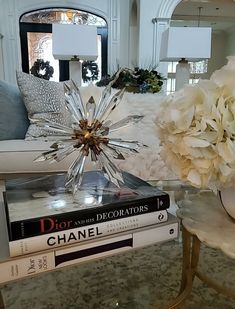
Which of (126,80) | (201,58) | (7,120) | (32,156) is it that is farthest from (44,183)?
(201,58)

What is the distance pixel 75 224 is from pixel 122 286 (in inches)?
21.8

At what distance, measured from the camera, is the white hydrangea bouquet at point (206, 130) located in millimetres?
565

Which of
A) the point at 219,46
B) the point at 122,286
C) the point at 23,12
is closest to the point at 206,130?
the point at 122,286

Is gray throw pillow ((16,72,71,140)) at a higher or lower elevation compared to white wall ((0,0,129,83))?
lower

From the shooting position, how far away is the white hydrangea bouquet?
57 cm

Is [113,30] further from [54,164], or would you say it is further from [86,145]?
[86,145]

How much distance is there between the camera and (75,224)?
592mm

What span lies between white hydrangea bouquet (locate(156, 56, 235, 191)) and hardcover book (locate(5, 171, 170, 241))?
0.39 ft

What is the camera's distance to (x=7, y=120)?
1.70m

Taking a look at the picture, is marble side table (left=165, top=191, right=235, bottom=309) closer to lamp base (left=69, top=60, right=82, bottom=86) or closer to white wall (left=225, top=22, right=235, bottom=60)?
lamp base (left=69, top=60, right=82, bottom=86)

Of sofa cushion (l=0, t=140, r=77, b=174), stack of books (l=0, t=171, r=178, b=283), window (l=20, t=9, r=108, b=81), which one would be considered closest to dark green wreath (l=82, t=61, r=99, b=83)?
window (l=20, t=9, r=108, b=81)

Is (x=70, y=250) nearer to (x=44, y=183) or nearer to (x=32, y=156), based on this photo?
(x=44, y=183)

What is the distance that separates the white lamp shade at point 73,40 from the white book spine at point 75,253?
6.46 feet

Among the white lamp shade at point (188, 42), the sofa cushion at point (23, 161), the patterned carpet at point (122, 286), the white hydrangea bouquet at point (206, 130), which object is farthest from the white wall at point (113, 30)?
the white hydrangea bouquet at point (206, 130)
